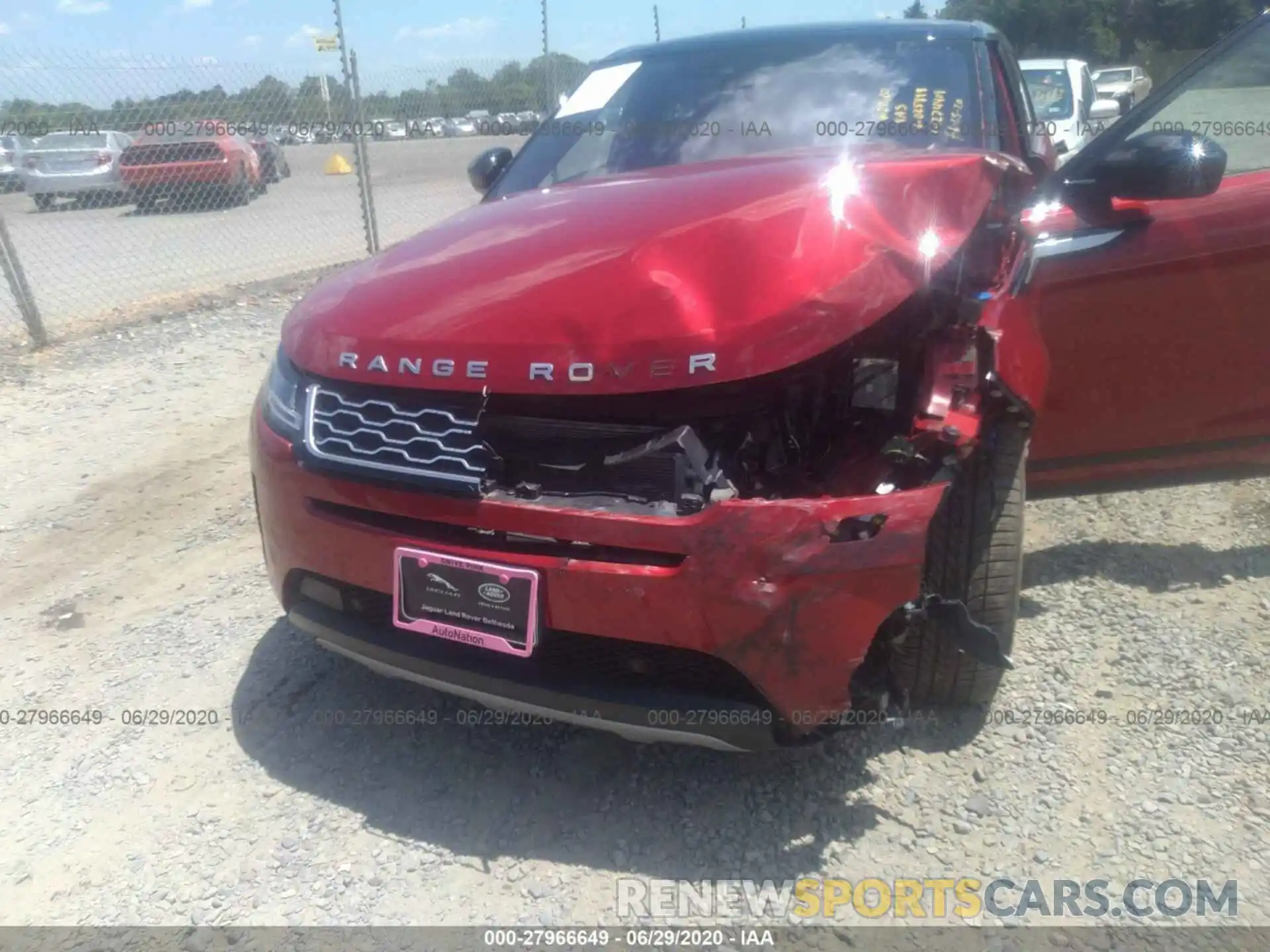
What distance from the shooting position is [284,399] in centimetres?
252

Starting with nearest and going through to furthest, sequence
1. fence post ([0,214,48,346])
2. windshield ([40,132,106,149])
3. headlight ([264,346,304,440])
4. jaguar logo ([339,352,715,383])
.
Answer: jaguar logo ([339,352,715,383])
headlight ([264,346,304,440])
fence post ([0,214,48,346])
windshield ([40,132,106,149])

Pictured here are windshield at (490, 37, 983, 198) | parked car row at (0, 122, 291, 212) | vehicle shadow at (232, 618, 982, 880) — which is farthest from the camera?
parked car row at (0, 122, 291, 212)

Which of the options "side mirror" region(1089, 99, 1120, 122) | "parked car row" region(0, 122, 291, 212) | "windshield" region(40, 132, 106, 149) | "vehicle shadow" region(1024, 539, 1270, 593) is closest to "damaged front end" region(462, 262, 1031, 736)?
"vehicle shadow" region(1024, 539, 1270, 593)

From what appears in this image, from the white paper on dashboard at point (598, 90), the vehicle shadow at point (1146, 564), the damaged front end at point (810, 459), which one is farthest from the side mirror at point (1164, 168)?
the white paper on dashboard at point (598, 90)

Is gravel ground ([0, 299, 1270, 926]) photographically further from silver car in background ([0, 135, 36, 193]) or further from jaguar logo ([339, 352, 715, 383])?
silver car in background ([0, 135, 36, 193])

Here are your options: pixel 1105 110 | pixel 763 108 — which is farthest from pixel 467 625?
pixel 1105 110

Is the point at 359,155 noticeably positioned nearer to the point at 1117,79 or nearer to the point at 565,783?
the point at 565,783

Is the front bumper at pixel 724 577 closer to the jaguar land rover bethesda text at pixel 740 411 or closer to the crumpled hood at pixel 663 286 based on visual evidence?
the jaguar land rover bethesda text at pixel 740 411

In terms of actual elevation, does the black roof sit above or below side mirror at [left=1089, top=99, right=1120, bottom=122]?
above

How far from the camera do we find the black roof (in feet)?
11.5

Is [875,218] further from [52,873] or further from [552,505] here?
[52,873]

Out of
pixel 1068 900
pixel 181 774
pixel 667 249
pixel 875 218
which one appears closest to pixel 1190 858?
pixel 1068 900

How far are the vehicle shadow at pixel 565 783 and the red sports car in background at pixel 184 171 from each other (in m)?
10.4

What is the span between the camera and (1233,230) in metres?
2.91
